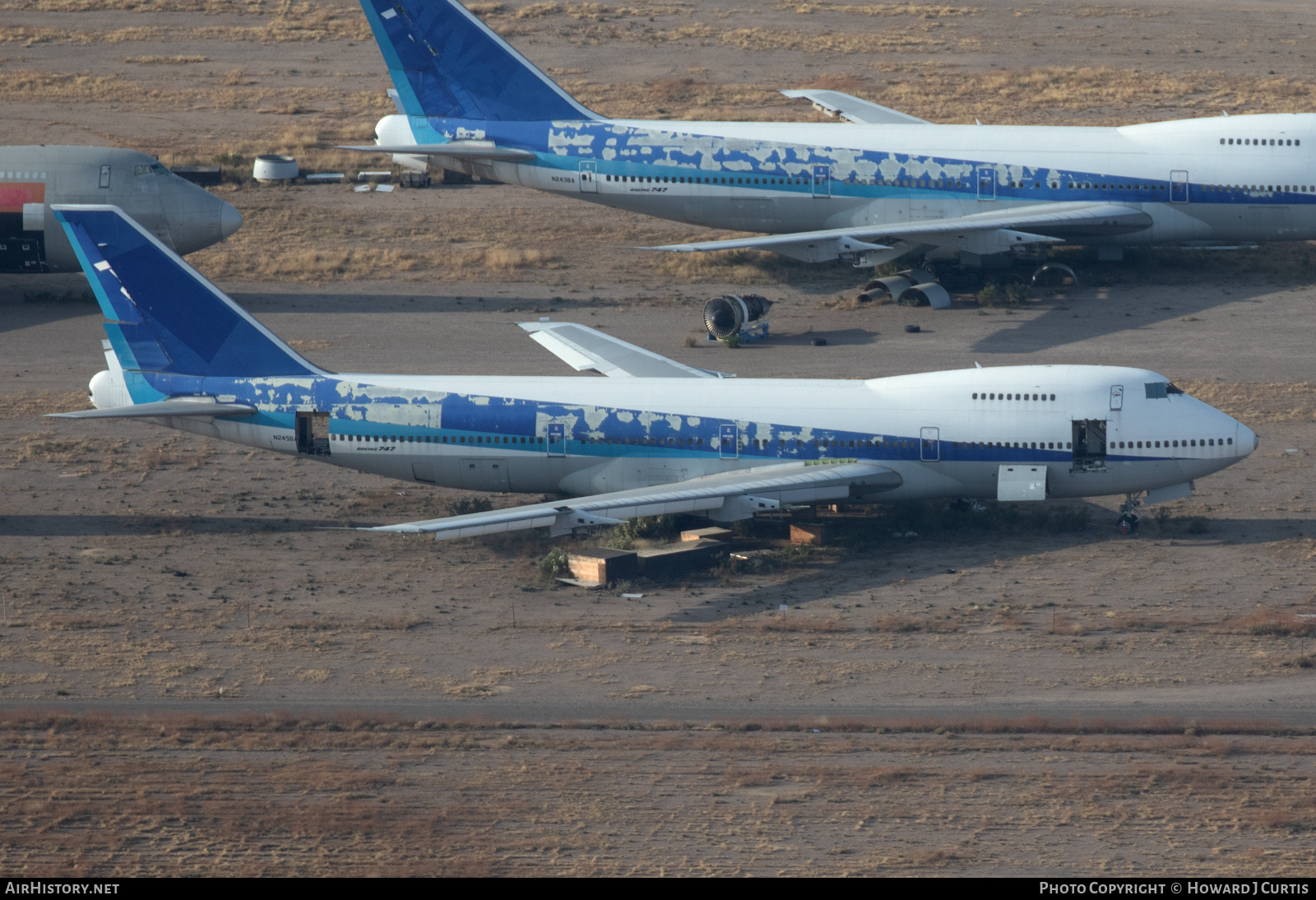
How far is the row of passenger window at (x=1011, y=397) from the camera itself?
40.0 meters

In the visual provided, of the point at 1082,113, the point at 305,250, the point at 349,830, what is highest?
the point at 1082,113

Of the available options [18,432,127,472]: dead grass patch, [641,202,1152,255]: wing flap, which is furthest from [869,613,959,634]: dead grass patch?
[18,432,127,472]: dead grass patch

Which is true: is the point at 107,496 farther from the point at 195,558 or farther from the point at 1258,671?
the point at 1258,671

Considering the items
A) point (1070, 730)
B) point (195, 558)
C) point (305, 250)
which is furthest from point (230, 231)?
point (1070, 730)

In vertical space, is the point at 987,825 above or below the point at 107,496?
below

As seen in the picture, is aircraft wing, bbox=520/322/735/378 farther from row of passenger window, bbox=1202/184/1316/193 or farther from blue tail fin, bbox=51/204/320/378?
row of passenger window, bbox=1202/184/1316/193

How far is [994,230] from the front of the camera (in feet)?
198

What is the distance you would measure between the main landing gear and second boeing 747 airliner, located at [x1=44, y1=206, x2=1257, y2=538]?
1031 millimetres

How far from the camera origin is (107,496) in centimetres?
4500

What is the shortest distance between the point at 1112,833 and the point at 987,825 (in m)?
2.10

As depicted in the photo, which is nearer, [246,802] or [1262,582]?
[246,802]

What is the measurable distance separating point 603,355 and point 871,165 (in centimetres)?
1990

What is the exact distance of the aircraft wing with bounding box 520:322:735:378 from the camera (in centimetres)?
4559

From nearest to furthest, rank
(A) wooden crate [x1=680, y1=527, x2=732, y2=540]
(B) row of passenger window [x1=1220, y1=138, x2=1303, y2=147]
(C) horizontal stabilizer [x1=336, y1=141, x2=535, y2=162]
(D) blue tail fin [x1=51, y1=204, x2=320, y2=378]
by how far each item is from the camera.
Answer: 1. (D) blue tail fin [x1=51, y1=204, x2=320, y2=378]
2. (A) wooden crate [x1=680, y1=527, x2=732, y2=540]
3. (B) row of passenger window [x1=1220, y1=138, x2=1303, y2=147]
4. (C) horizontal stabilizer [x1=336, y1=141, x2=535, y2=162]
